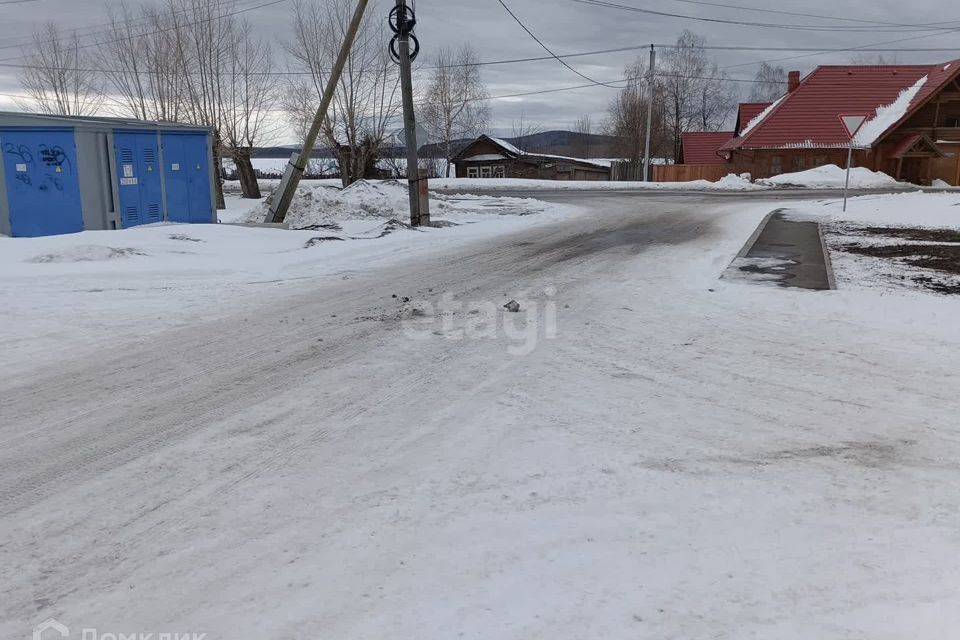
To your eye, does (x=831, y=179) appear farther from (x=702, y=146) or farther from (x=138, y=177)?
(x=138, y=177)

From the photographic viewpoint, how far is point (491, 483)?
374 centimetres

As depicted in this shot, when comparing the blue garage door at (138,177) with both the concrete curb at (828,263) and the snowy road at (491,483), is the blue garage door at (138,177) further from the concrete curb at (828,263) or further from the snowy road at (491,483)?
the concrete curb at (828,263)

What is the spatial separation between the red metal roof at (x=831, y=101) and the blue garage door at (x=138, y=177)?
1552 inches

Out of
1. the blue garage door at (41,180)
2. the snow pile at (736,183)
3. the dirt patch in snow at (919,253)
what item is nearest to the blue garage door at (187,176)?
the blue garage door at (41,180)

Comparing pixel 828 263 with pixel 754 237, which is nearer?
pixel 828 263

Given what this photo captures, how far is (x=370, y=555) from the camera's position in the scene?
310 centimetres

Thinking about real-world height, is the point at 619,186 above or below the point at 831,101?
below

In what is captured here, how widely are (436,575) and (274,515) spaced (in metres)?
0.96

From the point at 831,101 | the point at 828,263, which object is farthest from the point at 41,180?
the point at 831,101

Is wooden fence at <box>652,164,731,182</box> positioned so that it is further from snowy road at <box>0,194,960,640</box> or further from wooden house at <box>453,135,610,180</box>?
snowy road at <box>0,194,960,640</box>

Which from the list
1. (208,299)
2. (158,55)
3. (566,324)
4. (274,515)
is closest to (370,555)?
(274,515)

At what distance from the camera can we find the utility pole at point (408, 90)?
17.0 metres

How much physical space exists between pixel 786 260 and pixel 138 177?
13.7 meters

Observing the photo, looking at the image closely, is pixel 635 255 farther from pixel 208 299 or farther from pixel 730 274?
pixel 208 299
